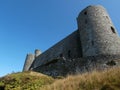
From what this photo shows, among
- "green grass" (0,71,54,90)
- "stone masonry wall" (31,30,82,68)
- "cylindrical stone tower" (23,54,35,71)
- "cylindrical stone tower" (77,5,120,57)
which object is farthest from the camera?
"cylindrical stone tower" (23,54,35,71)

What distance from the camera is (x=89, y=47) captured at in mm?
26422

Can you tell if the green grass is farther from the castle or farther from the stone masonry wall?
the stone masonry wall

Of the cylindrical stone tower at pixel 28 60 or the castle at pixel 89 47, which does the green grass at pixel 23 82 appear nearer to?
the castle at pixel 89 47

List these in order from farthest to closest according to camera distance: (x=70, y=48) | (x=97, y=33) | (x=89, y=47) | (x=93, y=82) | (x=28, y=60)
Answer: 1. (x=28, y=60)
2. (x=70, y=48)
3. (x=97, y=33)
4. (x=89, y=47)
5. (x=93, y=82)

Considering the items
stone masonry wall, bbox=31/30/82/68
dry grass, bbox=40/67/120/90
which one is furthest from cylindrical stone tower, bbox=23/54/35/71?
dry grass, bbox=40/67/120/90

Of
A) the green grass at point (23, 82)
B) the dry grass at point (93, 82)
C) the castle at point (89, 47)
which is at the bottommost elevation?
the dry grass at point (93, 82)

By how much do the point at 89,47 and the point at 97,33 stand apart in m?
2.39

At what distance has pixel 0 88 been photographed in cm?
1234

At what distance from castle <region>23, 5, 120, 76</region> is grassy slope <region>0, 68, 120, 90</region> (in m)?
7.35

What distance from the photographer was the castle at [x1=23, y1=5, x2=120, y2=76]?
19.4 meters

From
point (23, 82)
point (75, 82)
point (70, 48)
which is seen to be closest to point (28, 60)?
point (70, 48)

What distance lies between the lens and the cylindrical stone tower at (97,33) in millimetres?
25562

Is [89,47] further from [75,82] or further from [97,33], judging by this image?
[75,82]

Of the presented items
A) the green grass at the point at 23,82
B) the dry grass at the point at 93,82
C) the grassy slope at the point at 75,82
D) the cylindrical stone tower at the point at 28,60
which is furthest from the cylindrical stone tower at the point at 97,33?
the cylindrical stone tower at the point at 28,60
